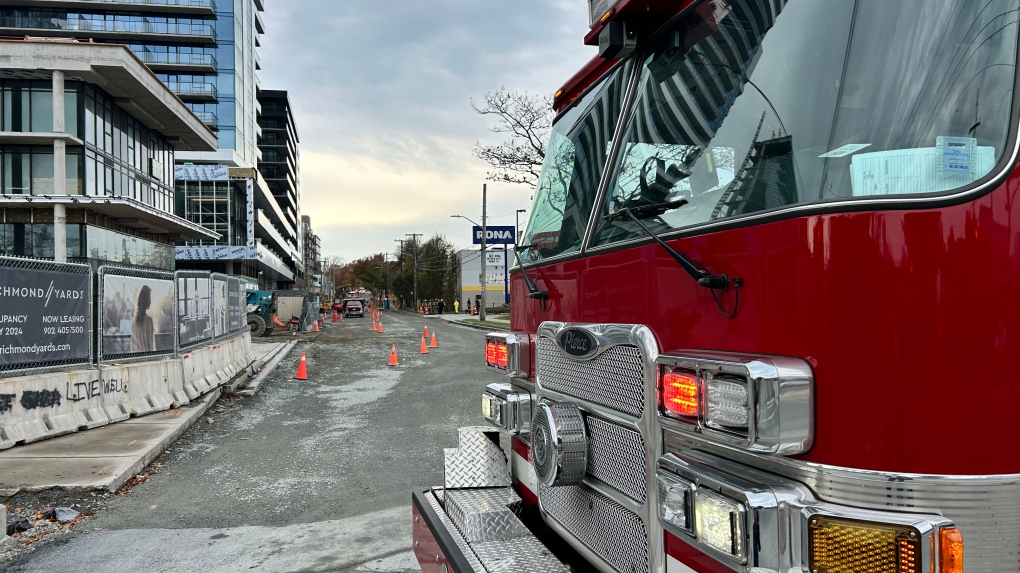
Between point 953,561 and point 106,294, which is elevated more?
point 106,294

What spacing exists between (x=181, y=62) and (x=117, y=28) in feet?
22.1

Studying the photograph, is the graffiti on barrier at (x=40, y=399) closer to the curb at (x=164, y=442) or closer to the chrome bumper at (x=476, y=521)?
the curb at (x=164, y=442)

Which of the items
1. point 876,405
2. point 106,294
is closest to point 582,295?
point 876,405

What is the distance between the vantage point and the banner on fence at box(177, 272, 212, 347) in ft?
39.3

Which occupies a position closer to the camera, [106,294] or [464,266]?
[106,294]

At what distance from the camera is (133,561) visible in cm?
470

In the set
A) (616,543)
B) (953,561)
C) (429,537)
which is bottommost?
(429,537)

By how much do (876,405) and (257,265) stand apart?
7482 centimetres

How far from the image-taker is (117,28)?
6519 centimetres

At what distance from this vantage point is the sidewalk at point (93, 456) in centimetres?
627

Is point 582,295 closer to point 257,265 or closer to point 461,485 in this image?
point 461,485

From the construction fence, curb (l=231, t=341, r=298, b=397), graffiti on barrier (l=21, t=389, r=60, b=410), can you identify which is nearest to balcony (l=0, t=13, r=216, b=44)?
curb (l=231, t=341, r=298, b=397)

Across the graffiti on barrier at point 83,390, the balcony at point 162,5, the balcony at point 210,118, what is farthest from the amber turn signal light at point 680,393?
the balcony at point 162,5

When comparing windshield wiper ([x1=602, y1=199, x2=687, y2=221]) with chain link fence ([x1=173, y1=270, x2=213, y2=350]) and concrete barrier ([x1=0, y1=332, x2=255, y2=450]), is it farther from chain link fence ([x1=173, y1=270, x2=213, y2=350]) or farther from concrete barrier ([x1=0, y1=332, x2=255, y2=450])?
chain link fence ([x1=173, y1=270, x2=213, y2=350])
